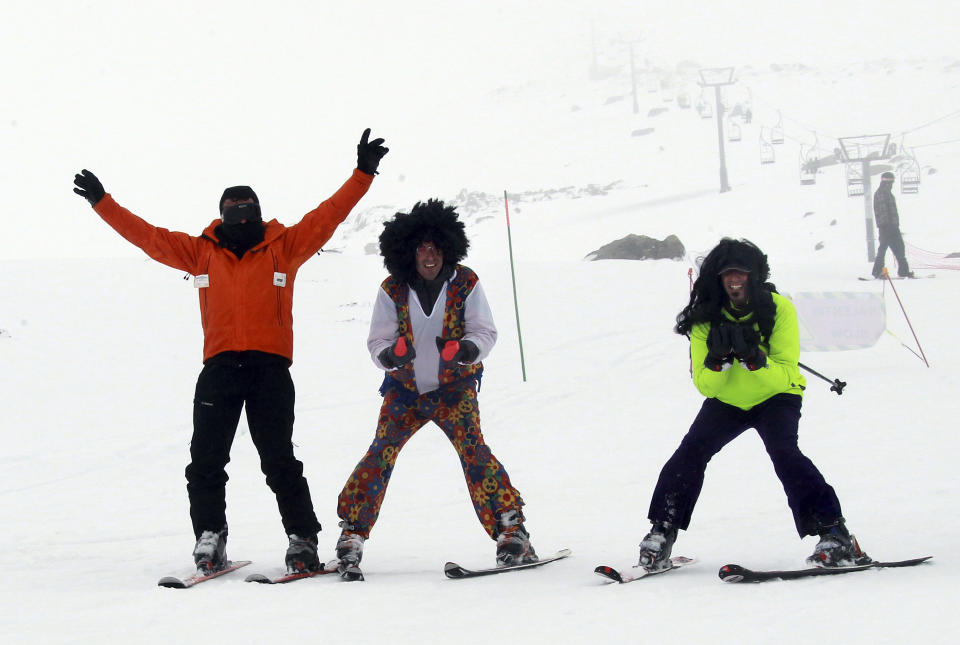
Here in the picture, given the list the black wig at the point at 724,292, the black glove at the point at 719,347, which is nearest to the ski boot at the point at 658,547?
the black glove at the point at 719,347

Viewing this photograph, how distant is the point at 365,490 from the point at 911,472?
3.53 m

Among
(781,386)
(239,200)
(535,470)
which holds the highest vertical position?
(239,200)

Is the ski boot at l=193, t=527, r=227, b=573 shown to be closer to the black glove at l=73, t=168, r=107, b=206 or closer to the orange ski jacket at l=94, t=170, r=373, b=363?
the orange ski jacket at l=94, t=170, r=373, b=363

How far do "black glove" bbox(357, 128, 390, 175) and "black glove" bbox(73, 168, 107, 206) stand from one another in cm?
119

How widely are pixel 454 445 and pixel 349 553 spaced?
0.66 metres

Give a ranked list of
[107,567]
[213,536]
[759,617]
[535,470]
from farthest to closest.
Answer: [535,470] < [107,567] < [213,536] < [759,617]

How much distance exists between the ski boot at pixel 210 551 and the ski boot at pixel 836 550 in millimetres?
2516

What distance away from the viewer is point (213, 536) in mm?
4430

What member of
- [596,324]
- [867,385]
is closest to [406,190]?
[596,324]

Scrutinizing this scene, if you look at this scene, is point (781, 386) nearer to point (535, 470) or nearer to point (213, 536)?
point (213, 536)

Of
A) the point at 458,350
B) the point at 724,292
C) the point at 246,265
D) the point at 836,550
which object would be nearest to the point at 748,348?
the point at 724,292

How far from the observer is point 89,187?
4539 mm

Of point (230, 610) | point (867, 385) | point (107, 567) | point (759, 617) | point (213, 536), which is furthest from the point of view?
point (867, 385)

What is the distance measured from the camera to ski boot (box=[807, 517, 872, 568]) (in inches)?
150
